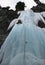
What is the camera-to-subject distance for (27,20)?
15.5ft

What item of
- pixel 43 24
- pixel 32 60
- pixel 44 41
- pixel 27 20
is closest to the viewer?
pixel 32 60

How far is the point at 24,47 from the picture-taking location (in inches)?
145

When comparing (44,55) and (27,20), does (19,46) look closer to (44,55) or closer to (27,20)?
(44,55)

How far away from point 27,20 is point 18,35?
0.86m

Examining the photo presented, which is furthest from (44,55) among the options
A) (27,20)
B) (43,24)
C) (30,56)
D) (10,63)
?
(43,24)

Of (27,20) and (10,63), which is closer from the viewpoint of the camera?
(10,63)

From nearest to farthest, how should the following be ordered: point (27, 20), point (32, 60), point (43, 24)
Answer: point (32, 60)
point (27, 20)
point (43, 24)

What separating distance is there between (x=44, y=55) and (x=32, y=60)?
0.79 feet

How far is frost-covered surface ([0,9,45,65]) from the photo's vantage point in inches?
140

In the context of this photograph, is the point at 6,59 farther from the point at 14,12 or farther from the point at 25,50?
the point at 14,12

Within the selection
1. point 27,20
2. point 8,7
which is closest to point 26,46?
point 27,20

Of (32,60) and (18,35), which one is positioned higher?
(18,35)

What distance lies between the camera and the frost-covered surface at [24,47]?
11.7ft

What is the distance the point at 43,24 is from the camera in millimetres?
5203
